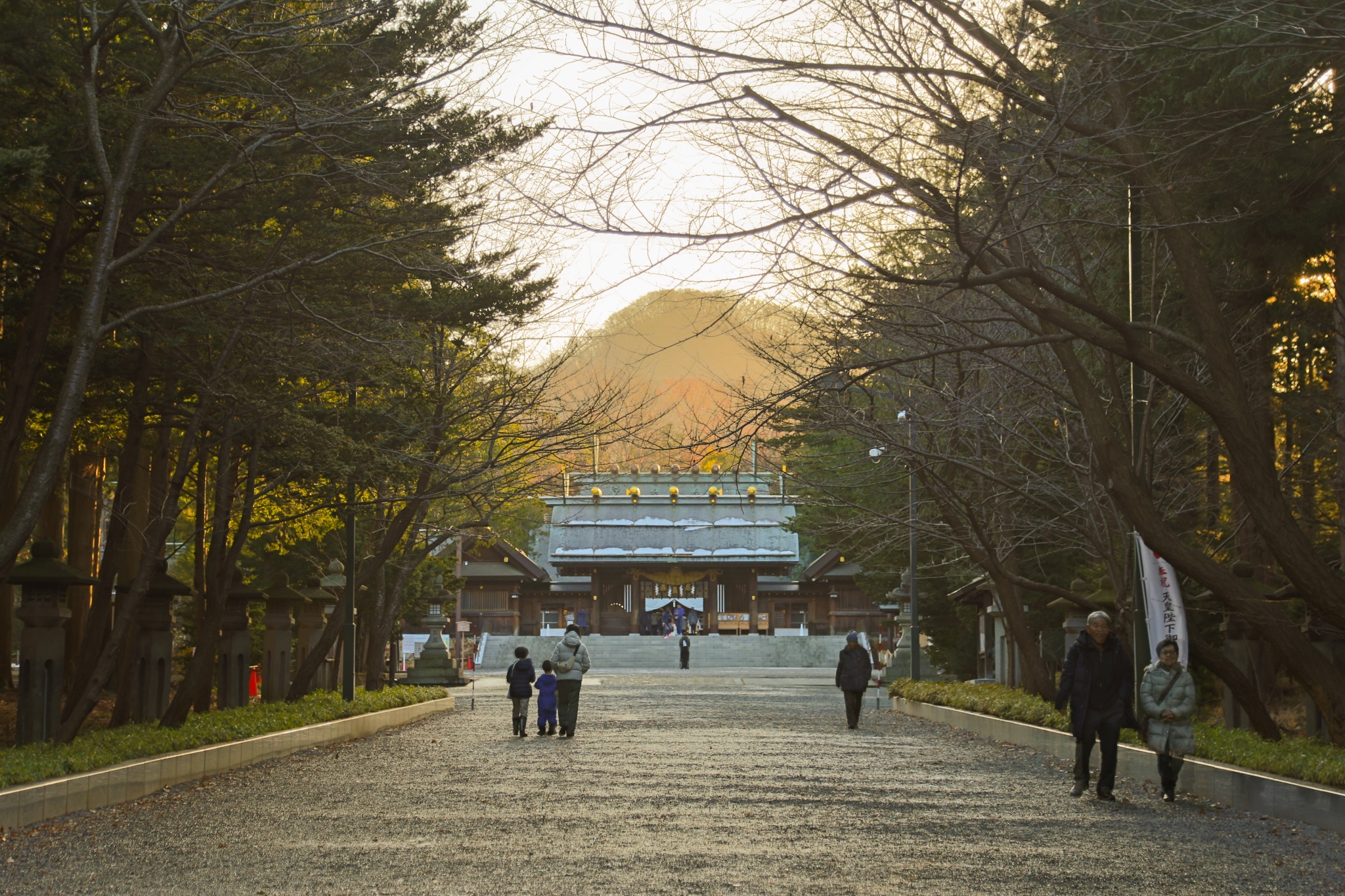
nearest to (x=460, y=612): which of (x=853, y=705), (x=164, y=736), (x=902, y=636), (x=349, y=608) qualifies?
(x=902, y=636)

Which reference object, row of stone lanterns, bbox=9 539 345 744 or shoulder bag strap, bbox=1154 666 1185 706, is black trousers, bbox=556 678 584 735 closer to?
row of stone lanterns, bbox=9 539 345 744

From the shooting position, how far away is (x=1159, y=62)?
12.3m

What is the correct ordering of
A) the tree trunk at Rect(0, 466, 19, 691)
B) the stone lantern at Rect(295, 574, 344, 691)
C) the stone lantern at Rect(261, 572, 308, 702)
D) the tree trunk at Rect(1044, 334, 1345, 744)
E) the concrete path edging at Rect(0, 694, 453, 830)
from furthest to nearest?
the stone lantern at Rect(295, 574, 344, 691)
the tree trunk at Rect(0, 466, 19, 691)
the stone lantern at Rect(261, 572, 308, 702)
the tree trunk at Rect(1044, 334, 1345, 744)
the concrete path edging at Rect(0, 694, 453, 830)

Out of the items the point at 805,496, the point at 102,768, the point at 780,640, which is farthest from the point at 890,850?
the point at 780,640

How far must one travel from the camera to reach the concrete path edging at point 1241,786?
958 cm

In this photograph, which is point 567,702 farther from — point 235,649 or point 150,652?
point 150,652

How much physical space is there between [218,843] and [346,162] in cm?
703

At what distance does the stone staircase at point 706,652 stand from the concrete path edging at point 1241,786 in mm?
40785

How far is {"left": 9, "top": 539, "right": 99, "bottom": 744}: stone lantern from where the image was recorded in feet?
40.7

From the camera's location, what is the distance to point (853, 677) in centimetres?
2136

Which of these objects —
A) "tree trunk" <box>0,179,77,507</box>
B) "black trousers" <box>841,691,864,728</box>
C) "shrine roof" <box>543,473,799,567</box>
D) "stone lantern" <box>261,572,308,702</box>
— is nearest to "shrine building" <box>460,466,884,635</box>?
"shrine roof" <box>543,473,799,567</box>

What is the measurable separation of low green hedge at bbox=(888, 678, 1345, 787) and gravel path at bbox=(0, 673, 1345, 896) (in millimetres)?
571

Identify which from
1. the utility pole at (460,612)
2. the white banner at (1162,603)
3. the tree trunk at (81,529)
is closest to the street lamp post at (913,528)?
the white banner at (1162,603)

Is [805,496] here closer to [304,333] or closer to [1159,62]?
[304,333]
